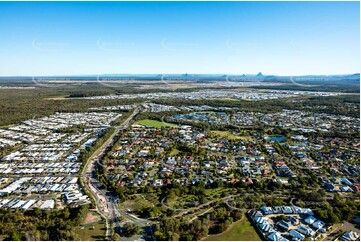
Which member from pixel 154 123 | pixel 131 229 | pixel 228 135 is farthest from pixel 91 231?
pixel 154 123

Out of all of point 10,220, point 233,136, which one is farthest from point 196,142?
point 10,220

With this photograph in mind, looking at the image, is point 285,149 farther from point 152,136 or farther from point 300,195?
point 152,136

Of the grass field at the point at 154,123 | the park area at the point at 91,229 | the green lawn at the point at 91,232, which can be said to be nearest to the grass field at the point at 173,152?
the grass field at the point at 154,123

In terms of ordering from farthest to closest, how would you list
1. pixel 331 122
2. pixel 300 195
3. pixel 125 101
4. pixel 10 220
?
pixel 125 101 → pixel 331 122 → pixel 300 195 → pixel 10 220

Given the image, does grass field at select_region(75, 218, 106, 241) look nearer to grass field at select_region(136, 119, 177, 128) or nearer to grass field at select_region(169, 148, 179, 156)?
grass field at select_region(169, 148, 179, 156)

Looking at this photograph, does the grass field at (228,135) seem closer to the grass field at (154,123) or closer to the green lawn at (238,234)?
the grass field at (154,123)

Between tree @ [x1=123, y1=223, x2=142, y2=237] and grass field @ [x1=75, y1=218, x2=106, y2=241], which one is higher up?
tree @ [x1=123, y1=223, x2=142, y2=237]

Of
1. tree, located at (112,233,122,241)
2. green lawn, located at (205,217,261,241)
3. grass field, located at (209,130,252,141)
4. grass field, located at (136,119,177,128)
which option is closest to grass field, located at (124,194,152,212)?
tree, located at (112,233,122,241)

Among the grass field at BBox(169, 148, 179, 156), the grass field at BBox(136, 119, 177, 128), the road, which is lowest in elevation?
the road
